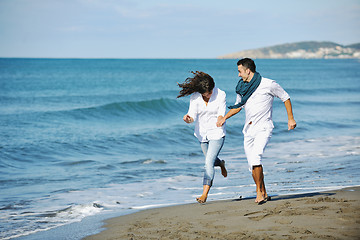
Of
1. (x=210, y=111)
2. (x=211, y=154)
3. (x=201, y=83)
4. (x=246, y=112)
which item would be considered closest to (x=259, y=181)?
(x=211, y=154)

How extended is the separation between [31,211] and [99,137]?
967 centimetres

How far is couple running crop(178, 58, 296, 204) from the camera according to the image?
6137 millimetres

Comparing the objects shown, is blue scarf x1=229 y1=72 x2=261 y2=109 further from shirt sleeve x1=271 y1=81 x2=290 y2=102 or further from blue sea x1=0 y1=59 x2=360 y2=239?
blue sea x1=0 y1=59 x2=360 y2=239

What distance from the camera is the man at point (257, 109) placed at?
6129 mm

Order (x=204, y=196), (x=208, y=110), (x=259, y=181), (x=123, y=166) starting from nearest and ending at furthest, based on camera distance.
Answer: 1. (x=259, y=181)
2. (x=208, y=110)
3. (x=204, y=196)
4. (x=123, y=166)

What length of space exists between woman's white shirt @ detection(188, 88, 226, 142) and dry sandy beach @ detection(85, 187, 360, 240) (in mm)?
1061

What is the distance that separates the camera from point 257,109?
6137mm

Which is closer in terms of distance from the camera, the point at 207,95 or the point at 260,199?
the point at 260,199

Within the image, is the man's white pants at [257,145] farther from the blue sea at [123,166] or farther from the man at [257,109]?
the blue sea at [123,166]

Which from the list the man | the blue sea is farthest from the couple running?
the blue sea

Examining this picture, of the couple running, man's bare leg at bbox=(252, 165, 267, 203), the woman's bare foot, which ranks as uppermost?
the couple running

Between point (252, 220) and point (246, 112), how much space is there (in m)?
1.58

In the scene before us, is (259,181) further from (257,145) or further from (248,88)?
(248,88)

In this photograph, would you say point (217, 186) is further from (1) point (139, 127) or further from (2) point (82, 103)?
(2) point (82, 103)
